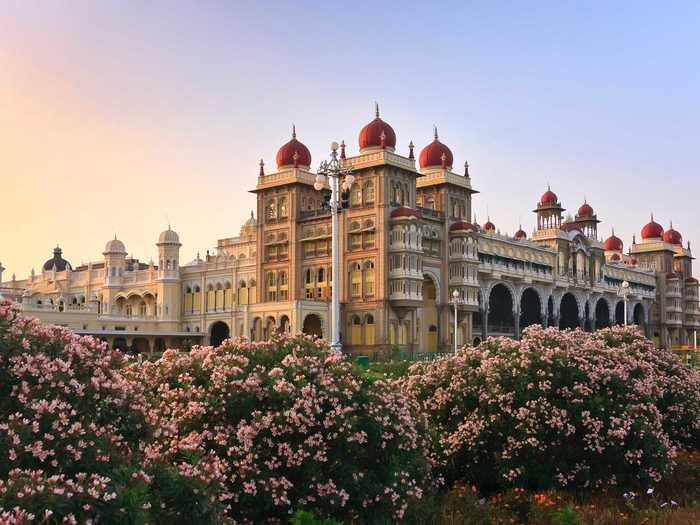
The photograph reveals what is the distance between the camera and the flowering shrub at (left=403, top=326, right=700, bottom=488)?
616 inches

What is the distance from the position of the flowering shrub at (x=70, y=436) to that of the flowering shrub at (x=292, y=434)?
1.56m

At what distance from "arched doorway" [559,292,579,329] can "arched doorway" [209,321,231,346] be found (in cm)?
3541

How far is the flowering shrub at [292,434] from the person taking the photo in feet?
36.9

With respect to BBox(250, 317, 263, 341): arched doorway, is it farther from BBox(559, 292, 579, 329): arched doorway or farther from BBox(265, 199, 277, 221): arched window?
BBox(559, 292, 579, 329): arched doorway

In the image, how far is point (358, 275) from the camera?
191ft

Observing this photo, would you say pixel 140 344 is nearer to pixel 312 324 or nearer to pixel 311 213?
pixel 312 324

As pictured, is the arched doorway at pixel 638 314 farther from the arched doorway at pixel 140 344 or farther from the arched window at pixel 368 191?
the arched doorway at pixel 140 344

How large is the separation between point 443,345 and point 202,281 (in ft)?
73.6

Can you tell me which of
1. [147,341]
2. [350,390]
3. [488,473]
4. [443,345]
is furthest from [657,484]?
[147,341]

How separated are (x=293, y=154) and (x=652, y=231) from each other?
6040cm

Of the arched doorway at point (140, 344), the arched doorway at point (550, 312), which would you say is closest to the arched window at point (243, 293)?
the arched doorway at point (140, 344)

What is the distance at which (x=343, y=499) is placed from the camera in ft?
37.1

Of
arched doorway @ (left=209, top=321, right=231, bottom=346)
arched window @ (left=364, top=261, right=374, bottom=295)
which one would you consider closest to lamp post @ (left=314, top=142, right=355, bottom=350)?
arched window @ (left=364, top=261, right=374, bottom=295)

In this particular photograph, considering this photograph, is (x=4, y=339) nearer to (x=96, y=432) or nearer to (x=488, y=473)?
(x=96, y=432)
